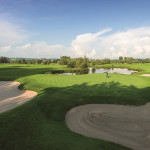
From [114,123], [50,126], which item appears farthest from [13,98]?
[114,123]

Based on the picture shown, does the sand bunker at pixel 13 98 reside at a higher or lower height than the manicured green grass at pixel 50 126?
lower

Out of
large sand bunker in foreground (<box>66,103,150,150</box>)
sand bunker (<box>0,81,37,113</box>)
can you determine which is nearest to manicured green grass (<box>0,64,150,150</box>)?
large sand bunker in foreground (<box>66,103,150,150</box>)

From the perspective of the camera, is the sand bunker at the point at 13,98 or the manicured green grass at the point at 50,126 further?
the sand bunker at the point at 13,98

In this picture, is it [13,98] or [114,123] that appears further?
[13,98]

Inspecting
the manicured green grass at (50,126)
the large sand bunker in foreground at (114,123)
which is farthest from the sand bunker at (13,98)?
the large sand bunker in foreground at (114,123)

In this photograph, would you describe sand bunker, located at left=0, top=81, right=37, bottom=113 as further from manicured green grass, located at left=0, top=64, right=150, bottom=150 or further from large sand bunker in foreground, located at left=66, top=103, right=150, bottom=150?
large sand bunker in foreground, located at left=66, top=103, right=150, bottom=150

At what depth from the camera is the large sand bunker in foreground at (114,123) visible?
25.0 ft

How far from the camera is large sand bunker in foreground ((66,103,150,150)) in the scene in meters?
7.61

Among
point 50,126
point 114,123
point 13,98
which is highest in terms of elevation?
point 50,126

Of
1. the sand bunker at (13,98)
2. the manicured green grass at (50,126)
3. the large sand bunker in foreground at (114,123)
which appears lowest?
the sand bunker at (13,98)

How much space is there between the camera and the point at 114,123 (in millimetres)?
9578

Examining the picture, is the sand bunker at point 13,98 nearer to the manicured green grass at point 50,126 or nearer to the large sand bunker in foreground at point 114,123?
the manicured green grass at point 50,126

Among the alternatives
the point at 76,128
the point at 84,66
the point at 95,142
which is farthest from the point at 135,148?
the point at 84,66

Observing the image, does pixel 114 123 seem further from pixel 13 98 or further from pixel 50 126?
pixel 13 98
